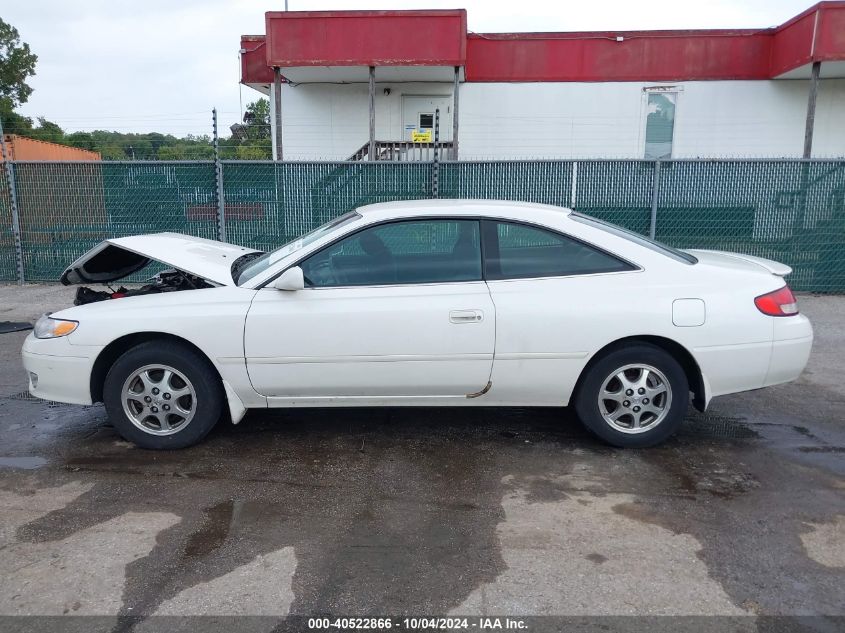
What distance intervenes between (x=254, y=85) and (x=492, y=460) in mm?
16173

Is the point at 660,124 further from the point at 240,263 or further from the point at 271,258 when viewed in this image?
the point at 271,258

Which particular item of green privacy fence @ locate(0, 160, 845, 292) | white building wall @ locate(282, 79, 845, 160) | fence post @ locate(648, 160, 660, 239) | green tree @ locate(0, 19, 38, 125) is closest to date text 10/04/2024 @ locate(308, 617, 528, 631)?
green privacy fence @ locate(0, 160, 845, 292)

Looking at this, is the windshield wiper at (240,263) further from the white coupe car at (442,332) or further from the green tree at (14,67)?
the green tree at (14,67)

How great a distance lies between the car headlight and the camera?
14.0ft

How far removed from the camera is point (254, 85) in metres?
17.9

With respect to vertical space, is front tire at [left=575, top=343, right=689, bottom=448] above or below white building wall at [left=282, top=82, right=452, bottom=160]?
below

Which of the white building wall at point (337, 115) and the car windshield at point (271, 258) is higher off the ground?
the white building wall at point (337, 115)

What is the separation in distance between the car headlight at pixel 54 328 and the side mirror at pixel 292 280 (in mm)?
1351

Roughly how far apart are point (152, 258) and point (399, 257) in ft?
5.47

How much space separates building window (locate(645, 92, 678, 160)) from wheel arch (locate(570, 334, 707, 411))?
44.3 feet

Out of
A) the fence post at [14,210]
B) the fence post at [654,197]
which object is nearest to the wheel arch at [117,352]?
the fence post at [14,210]

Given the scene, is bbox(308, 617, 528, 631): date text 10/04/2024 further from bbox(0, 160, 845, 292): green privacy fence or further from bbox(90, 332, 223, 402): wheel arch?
bbox(0, 160, 845, 292): green privacy fence

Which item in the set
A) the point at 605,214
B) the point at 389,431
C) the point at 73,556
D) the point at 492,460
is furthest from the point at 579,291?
the point at 605,214

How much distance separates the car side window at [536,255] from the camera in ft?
14.0
